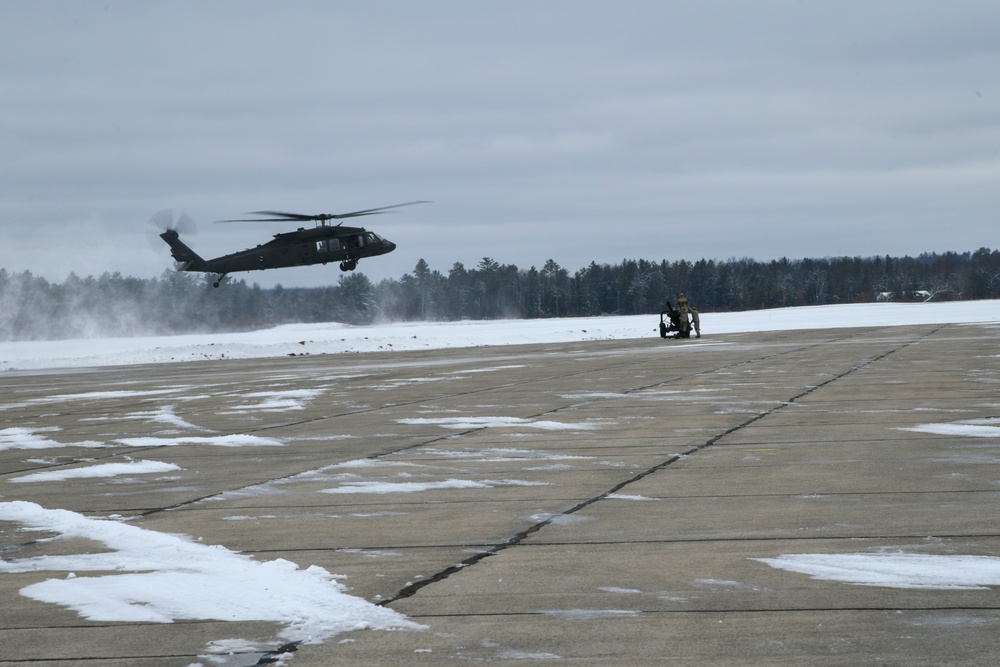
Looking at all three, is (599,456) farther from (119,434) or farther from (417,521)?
(119,434)

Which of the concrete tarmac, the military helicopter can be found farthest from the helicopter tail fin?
the concrete tarmac

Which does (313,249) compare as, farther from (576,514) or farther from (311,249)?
(576,514)

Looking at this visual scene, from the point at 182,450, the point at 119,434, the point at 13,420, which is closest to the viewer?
the point at 182,450

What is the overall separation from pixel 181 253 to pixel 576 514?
2346 inches

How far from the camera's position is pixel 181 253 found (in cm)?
6588

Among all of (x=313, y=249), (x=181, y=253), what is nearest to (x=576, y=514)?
(x=313, y=249)

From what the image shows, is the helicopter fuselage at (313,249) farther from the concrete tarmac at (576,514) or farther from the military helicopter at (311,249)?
the concrete tarmac at (576,514)

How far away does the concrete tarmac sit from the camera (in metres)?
5.83

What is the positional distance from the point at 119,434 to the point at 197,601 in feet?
37.7

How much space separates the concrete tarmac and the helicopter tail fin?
4069 centimetres

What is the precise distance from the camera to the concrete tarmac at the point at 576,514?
230 inches

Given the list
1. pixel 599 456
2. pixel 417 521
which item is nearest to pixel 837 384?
pixel 599 456

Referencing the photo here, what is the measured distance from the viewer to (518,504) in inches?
394

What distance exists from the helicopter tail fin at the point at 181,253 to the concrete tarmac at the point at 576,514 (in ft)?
134
